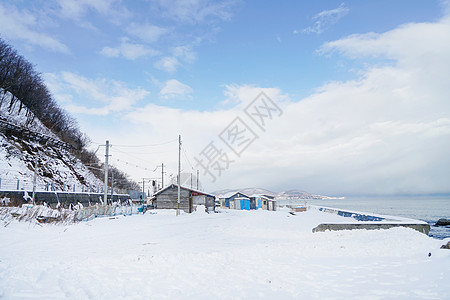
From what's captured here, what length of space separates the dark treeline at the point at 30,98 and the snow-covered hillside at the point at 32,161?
5.04 feet

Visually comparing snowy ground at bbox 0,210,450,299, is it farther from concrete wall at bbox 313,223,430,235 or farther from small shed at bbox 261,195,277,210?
small shed at bbox 261,195,277,210

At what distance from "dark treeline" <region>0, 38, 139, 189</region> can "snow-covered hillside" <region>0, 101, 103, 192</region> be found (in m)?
1.54

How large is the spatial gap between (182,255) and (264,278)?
3435 millimetres

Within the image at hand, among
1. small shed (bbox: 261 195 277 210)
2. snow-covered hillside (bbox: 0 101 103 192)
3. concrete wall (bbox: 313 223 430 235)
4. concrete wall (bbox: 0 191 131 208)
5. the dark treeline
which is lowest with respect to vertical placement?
small shed (bbox: 261 195 277 210)

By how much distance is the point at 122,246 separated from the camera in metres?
12.2

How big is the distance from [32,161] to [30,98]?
19.2 m

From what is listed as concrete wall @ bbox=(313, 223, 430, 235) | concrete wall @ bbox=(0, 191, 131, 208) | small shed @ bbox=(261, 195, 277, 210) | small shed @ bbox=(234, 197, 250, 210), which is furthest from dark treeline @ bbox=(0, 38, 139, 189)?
concrete wall @ bbox=(313, 223, 430, 235)

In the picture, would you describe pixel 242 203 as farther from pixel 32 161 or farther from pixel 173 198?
pixel 32 161

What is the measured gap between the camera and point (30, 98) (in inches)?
2045

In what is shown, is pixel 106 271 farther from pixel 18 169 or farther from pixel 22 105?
pixel 22 105

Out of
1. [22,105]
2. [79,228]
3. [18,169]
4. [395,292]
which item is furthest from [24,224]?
[22,105]

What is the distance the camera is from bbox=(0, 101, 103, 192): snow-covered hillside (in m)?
33.3

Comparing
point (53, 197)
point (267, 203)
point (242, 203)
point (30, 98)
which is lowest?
point (267, 203)

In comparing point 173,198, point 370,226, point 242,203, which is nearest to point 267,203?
point 242,203
